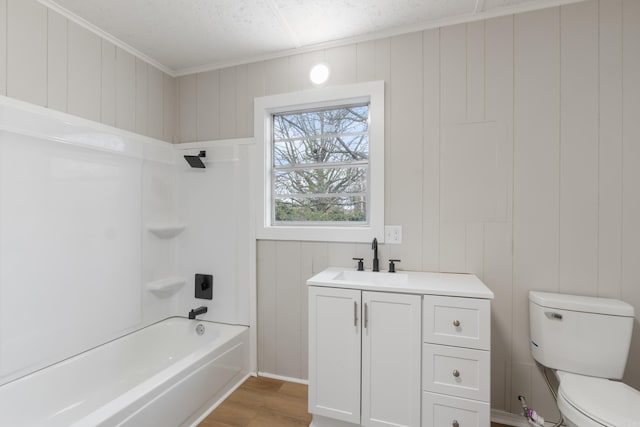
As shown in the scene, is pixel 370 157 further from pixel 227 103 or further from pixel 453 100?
pixel 227 103

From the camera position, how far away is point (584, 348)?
154cm

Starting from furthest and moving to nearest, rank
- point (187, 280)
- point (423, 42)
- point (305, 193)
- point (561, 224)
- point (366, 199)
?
point (187, 280) → point (305, 193) → point (366, 199) → point (423, 42) → point (561, 224)

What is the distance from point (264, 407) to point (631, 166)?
259 centimetres

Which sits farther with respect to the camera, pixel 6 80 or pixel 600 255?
pixel 600 255

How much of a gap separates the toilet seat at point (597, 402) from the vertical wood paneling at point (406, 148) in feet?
3.01

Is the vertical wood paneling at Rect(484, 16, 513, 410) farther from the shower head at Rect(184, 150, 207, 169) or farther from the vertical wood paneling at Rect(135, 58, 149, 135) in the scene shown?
the vertical wood paneling at Rect(135, 58, 149, 135)

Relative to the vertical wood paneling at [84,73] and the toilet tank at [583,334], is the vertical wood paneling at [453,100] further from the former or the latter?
the vertical wood paneling at [84,73]

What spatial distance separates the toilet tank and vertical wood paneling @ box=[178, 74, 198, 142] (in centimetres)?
279

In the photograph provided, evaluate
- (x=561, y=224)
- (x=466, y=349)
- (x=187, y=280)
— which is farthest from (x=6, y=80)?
(x=561, y=224)

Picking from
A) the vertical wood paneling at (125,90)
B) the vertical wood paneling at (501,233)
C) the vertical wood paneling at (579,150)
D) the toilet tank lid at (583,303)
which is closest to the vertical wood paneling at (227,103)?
the vertical wood paneling at (125,90)

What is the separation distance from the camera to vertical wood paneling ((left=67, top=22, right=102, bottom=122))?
6.06 feet

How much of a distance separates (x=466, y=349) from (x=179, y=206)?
235 centimetres

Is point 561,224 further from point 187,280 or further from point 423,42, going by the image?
point 187,280

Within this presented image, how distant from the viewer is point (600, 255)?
1.69 m
